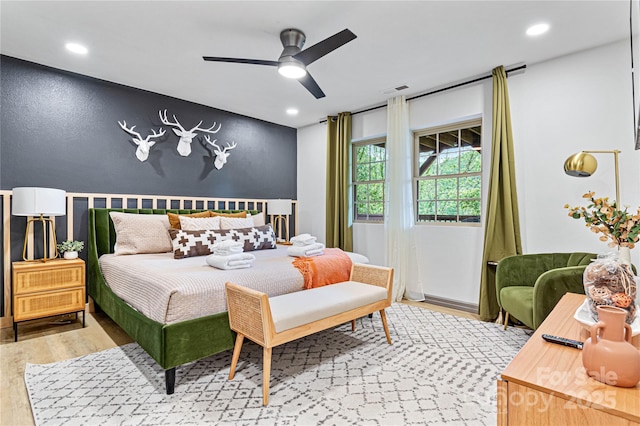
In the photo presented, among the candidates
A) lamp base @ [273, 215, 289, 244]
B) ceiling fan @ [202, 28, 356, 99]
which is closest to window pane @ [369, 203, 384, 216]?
lamp base @ [273, 215, 289, 244]

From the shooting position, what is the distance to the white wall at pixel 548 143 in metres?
2.85

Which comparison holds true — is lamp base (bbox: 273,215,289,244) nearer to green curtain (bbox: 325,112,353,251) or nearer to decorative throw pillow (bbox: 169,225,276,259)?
green curtain (bbox: 325,112,353,251)

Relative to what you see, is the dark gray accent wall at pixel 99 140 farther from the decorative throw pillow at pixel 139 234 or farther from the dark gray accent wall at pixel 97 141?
the decorative throw pillow at pixel 139 234

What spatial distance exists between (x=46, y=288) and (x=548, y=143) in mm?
4822

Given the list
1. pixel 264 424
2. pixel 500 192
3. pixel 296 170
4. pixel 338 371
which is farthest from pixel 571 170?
pixel 296 170

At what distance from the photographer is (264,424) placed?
1741 millimetres

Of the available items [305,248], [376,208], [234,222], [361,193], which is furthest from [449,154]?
[234,222]

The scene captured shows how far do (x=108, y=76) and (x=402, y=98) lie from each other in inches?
133

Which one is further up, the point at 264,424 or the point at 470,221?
the point at 470,221

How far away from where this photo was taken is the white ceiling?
2.39 m

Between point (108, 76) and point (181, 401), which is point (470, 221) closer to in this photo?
point (181, 401)

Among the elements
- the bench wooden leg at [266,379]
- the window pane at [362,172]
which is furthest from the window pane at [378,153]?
the bench wooden leg at [266,379]

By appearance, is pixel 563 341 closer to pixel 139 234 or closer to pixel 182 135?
pixel 139 234

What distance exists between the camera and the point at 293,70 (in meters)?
2.62
